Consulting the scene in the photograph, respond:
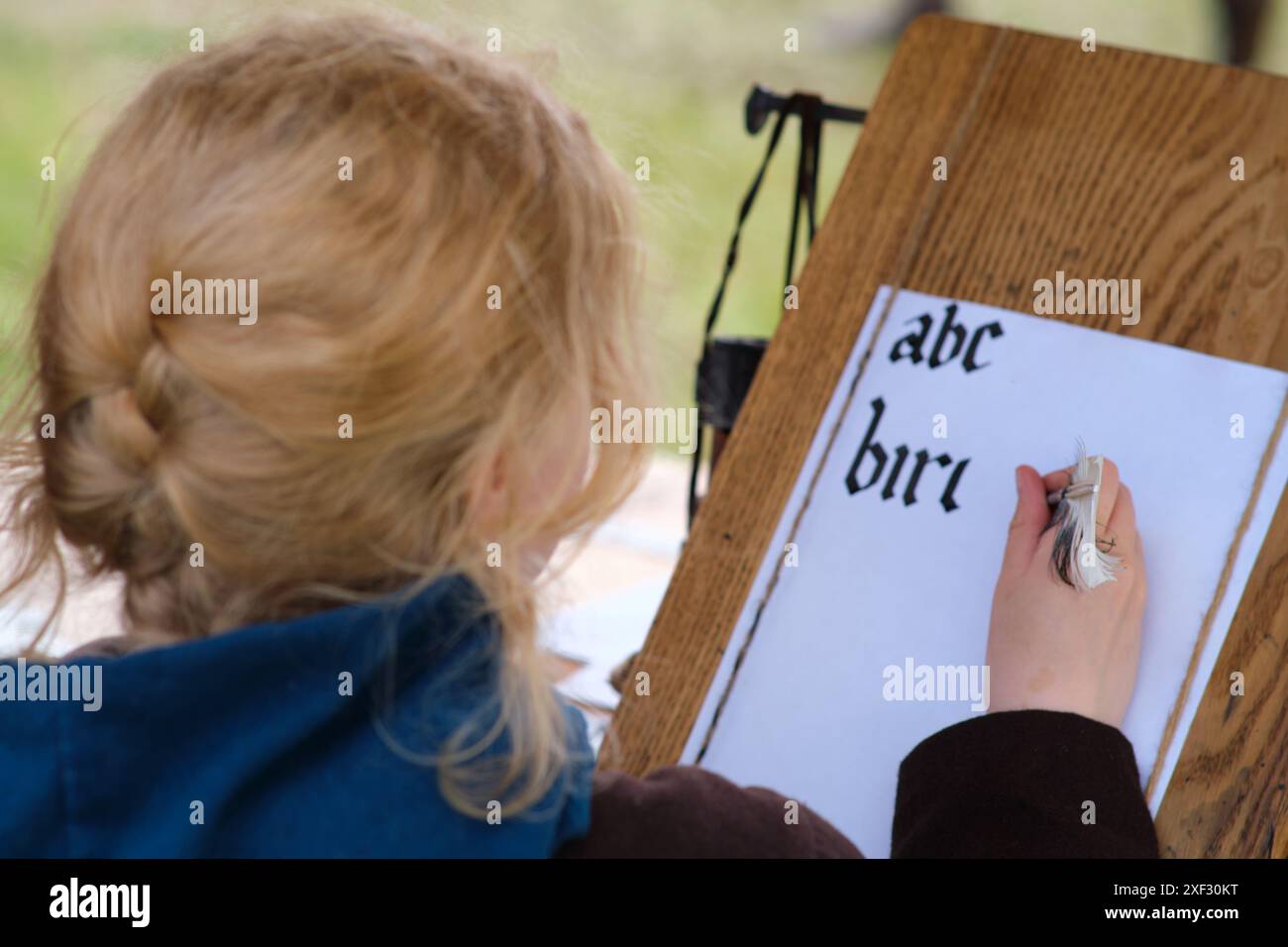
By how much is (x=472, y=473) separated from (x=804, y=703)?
35 centimetres

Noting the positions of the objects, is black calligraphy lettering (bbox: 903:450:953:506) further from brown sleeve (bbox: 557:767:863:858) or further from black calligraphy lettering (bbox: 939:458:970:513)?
brown sleeve (bbox: 557:767:863:858)

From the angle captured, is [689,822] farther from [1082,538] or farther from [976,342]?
[976,342]

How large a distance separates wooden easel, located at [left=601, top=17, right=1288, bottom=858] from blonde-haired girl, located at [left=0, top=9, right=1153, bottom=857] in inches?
10.7

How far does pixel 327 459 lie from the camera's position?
1.99ft

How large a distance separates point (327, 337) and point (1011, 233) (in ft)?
1.75

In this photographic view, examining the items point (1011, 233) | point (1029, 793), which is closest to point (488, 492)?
point (1029, 793)

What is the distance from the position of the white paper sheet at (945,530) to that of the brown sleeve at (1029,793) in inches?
1.9

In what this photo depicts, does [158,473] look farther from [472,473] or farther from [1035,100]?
[1035,100]

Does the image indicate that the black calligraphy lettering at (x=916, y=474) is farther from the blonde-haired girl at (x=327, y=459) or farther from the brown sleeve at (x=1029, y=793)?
the blonde-haired girl at (x=327, y=459)

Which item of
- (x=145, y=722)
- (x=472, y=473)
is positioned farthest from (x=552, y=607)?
Result: (x=145, y=722)

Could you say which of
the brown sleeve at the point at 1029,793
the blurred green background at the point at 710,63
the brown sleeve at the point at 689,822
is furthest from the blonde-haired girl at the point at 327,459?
the blurred green background at the point at 710,63

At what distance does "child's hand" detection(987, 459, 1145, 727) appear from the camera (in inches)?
30.3

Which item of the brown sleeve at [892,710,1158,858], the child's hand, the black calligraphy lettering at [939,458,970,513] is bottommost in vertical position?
the brown sleeve at [892,710,1158,858]

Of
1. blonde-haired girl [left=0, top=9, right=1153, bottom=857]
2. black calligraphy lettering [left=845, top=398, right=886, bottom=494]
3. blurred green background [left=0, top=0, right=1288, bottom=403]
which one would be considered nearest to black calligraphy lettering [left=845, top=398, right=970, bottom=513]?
black calligraphy lettering [left=845, top=398, right=886, bottom=494]
